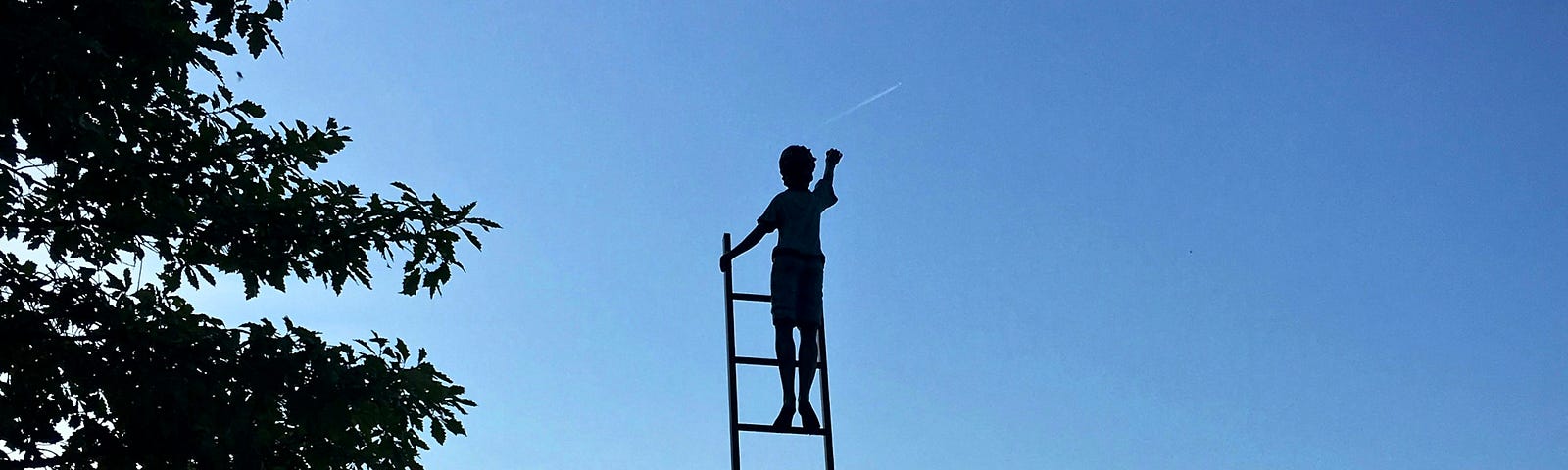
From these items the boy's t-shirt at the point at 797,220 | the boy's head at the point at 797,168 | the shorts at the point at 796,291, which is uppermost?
the boy's head at the point at 797,168

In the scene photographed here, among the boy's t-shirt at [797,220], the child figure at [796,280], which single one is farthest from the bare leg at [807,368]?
the boy's t-shirt at [797,220]

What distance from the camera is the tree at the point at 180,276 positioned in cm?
800

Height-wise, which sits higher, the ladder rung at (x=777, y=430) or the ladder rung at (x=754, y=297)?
the ladder rung at (x=754, y=297)

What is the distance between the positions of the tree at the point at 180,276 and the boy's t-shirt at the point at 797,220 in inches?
65.8

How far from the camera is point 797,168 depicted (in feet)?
32.5

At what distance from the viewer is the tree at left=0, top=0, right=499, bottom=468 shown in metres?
8.00

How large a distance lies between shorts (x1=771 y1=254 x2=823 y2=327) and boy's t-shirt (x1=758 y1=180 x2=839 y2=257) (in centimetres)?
7

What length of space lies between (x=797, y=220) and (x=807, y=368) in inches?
33.6

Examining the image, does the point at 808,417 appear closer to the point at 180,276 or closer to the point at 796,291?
the point at 796,291

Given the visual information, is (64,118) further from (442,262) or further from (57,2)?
(442,262)

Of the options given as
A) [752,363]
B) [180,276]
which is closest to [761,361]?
[752,363]

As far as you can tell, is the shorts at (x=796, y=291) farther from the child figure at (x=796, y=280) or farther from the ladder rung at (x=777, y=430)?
the ladder rung at (x=777, y=430)

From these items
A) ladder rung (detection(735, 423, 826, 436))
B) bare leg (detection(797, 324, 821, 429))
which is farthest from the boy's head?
ladder rung (detection(735, 423, 826, 436))

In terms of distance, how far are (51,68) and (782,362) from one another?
13.2 feet
